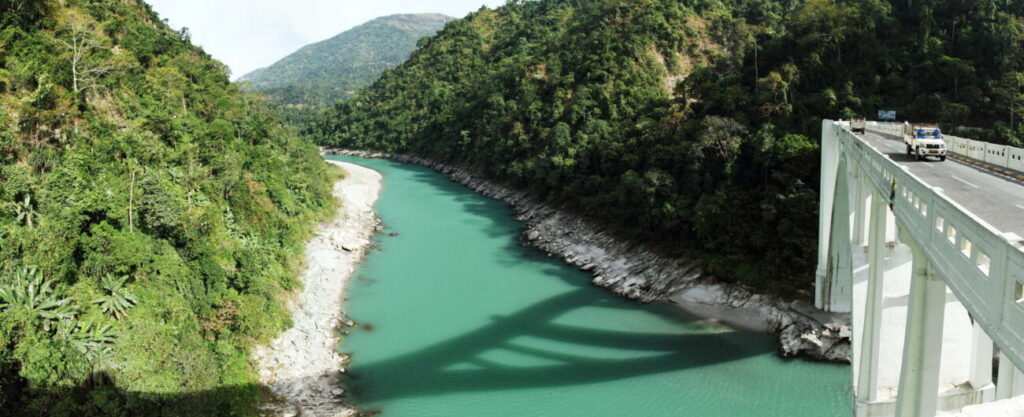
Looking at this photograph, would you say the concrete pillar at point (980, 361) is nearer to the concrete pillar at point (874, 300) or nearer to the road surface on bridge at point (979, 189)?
the concrete pillar at point (874, 300)

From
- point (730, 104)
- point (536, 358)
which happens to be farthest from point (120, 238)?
point (730, 104)

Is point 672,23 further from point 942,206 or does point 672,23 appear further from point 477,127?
point 942,206

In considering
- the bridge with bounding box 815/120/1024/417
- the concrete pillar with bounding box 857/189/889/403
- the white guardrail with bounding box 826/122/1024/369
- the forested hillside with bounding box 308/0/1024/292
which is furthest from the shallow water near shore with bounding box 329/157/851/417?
the white guardrail with bounding box 826/122/1024/369

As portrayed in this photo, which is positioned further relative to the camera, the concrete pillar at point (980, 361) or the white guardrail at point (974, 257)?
the concrete pillar at point (980, 361)

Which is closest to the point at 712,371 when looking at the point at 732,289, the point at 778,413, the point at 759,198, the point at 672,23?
the point at 778,413

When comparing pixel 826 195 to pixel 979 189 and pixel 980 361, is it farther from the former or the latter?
pixel 979 189

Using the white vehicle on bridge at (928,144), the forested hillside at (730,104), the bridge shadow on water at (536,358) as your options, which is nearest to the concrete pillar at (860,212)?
the white vehicle on bridge at (928,144)
